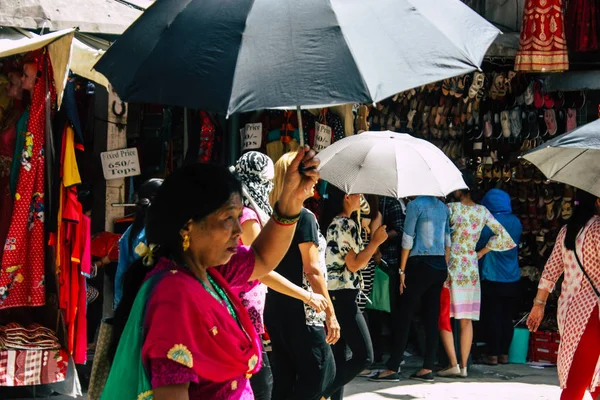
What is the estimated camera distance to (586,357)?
20.5 feet

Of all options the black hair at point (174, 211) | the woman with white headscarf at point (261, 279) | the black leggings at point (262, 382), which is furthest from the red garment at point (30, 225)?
the black hair at point (174, 211)

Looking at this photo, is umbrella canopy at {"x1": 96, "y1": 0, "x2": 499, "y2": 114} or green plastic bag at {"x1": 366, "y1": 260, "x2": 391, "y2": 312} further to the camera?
green plastic bag at {"x1": 366, "y1": 260, "x2": 391, "y2": 312}

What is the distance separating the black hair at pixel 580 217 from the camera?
6.39 metres

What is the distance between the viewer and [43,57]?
22.8 ft

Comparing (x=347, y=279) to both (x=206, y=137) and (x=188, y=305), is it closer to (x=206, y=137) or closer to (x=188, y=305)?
(x=206, y=137)

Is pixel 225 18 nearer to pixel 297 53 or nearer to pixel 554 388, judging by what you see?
pixel 297 53

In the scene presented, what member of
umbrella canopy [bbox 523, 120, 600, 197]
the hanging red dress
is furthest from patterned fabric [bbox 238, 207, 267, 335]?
the hanging red dress

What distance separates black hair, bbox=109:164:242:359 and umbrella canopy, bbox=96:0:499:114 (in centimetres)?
26

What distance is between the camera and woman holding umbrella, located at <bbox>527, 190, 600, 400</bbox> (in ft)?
20.5

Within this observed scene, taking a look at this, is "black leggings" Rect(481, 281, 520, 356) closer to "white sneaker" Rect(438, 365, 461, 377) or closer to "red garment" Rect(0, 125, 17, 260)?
"white sneaker" Rect(438, 365, 461, 377)

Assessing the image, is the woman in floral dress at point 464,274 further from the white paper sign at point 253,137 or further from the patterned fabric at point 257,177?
the patterned fabric at point 257,177

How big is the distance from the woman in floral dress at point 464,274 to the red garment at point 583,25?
7.43ft

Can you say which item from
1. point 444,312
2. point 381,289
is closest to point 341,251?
point 381,289

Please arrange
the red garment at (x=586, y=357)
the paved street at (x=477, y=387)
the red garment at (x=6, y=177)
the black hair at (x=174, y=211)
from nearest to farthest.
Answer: the black hair at (x=174, y=211) → the red garment at (x=586, y=357) → the red garment at (x=6, y=177) → the paved street at (x=477, y=387)
